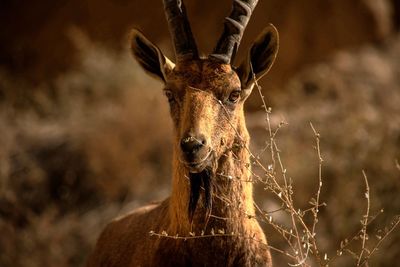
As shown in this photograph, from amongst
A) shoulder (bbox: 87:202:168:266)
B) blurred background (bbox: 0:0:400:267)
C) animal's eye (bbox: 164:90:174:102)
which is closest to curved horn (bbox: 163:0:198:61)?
animal's eye (bbox: 164:90:174:102)

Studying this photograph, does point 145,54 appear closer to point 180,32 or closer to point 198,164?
point 180,32

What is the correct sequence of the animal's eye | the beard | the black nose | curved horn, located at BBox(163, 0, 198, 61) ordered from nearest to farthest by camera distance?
1. the black nose
2. the beard
3. the animal's eye
4. curved horn, located at BBox(163, 0, 198, 61)

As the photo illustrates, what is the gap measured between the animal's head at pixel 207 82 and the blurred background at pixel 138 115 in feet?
19.1

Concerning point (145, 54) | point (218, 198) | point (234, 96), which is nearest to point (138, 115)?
point (145, 54)

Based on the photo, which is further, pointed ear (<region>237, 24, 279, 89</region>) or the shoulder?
the shoulder

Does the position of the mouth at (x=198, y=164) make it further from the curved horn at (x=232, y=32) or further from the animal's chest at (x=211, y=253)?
the curved horn at (x=232, y=32)

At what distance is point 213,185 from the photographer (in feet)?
17.7

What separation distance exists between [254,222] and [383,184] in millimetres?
7347

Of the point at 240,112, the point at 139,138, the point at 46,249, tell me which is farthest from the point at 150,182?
the point at 240,112

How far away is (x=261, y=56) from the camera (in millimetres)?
6062

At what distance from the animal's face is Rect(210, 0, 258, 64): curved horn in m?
0.10

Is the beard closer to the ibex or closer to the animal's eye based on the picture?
the ibex

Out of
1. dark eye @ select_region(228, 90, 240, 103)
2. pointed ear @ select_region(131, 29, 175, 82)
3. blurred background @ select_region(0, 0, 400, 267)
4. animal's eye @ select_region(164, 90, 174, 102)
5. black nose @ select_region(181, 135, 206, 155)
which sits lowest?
blurred background @ select_region(0, 0, 400, 267)

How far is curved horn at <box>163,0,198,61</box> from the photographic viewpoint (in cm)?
584
